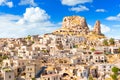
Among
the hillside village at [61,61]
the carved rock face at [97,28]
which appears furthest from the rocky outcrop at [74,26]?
the hillside village at [61,61]

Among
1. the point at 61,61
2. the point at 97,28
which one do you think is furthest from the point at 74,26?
the point at 61,61

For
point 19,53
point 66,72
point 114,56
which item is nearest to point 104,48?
point 114,56

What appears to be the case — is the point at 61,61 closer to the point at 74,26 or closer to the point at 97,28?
the point at 97,28

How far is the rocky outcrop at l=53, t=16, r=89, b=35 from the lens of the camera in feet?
443

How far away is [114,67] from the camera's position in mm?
68000

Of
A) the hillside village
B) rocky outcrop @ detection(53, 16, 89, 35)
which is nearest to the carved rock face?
rocky outcrop @ detection(53, 16, 89, 35)

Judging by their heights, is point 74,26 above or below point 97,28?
above

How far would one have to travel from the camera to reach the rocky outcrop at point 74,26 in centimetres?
13500

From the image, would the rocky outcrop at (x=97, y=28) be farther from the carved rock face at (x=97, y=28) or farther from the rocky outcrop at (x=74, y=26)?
the rocky outcrop at (x=74, y=26)

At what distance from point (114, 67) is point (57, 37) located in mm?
51187

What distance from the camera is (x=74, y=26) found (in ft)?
460

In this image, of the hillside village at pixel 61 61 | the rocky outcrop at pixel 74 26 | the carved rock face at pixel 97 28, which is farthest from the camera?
the rocky outcrop at pixel 74 26

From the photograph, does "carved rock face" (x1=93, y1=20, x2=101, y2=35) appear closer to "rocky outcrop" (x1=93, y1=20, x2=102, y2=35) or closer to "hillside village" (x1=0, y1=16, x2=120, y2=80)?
"rocky outcrop" (x1=93, y1=20, x2=102, y2=35)

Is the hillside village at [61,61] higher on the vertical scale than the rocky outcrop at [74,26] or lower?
lower
